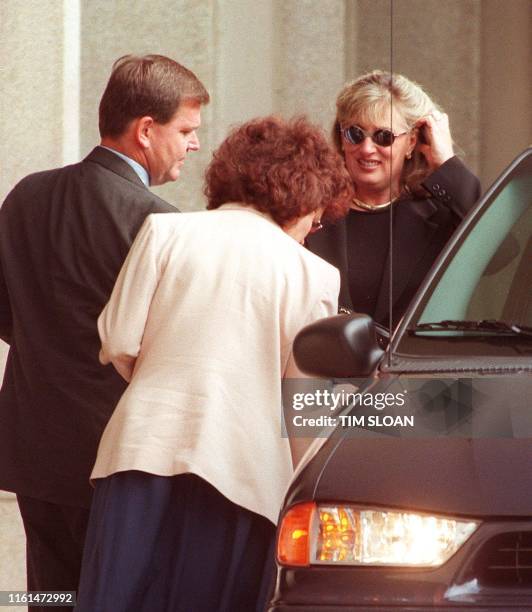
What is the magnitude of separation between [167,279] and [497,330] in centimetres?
85

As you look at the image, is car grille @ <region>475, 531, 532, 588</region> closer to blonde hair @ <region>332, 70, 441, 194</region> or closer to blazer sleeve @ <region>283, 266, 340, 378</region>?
blazer sleeve @ <region>283, 266, 340, 378</region>

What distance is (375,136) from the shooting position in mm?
5496

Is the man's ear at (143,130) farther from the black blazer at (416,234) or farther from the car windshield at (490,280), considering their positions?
the car windshield at (490,280)

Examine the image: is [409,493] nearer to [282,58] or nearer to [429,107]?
[429,107]

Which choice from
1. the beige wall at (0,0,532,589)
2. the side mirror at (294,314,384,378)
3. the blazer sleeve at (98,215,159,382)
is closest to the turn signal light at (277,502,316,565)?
the side mirror at (294,314,384,378)

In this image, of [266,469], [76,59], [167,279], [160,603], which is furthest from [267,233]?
[76,59]

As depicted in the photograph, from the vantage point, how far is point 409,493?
11.1ft

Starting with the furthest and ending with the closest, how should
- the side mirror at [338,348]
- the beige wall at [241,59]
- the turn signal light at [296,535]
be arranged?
1. the beige wall at [241,59]
2. the side mirror at [338,348]
3. the turn signal light at [296,535]

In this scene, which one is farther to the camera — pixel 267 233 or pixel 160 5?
pixel 160 5

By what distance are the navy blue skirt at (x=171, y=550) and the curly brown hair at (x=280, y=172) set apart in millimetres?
735

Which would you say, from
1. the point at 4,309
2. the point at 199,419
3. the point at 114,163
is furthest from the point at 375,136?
the point at 199,419

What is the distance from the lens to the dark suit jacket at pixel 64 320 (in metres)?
4.96

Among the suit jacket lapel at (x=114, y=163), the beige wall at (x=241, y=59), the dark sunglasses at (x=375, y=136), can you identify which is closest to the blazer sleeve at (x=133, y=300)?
the suit jacket lapel at (x=114, y=163)

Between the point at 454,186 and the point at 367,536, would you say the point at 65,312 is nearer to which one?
the point at 454,186
